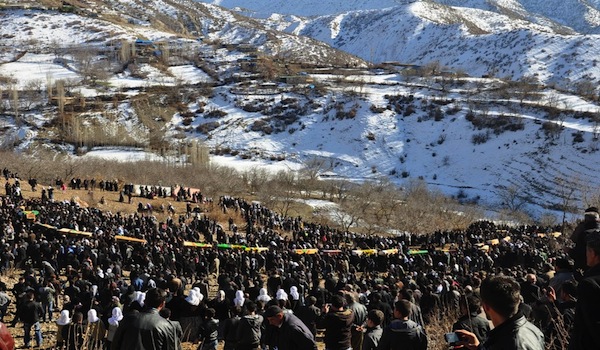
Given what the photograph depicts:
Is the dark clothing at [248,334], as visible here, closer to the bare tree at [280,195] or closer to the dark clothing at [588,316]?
the dark clothing at [588,316]

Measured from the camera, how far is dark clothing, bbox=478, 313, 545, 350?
12.1 feet

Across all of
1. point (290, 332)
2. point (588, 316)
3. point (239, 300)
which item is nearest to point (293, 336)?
point (290, 332)

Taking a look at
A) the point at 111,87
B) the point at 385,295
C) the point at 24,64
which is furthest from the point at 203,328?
the point at 24,64

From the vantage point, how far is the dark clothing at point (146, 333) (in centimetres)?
548

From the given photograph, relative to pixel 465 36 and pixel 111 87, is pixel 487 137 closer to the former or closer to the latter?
pixel 111 87

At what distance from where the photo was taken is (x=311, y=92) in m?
99.2

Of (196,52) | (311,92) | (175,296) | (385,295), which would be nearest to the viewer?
(175,296)

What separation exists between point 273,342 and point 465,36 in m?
192

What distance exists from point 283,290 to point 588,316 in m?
9.06

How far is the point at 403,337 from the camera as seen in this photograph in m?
5.73

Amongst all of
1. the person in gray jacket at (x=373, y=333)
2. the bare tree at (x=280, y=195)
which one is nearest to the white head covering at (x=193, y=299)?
the person in gray jacket at (x=373, y=333)

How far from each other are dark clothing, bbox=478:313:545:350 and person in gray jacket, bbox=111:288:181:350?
3348 millimetres

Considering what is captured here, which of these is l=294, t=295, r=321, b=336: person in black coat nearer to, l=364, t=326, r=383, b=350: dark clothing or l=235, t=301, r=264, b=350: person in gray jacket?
l=235, t=301, r=264, b=350: person in gray jacket

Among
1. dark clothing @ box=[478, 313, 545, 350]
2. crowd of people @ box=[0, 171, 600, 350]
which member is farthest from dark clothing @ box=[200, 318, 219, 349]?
dark clothing @ box=[478, 313, 545, 350]
